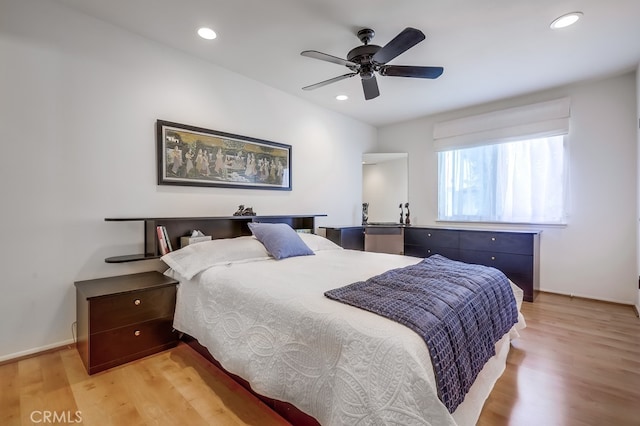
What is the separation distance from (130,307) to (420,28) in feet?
10.2

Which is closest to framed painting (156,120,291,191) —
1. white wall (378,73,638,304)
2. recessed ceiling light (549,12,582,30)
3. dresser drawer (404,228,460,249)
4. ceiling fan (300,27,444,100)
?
ceiling fan (300,27,444,100)

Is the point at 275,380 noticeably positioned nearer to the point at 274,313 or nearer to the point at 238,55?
the point at 274,313

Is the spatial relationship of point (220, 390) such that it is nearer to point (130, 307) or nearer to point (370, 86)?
point (130, 307)

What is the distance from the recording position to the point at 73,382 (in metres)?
1.78

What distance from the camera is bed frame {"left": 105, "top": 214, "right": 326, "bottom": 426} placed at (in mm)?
1494

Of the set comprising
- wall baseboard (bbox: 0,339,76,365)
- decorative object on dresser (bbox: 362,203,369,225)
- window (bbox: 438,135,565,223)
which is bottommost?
wall baseboard (bbox: 0,339,76,365)

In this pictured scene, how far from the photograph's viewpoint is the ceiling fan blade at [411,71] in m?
2.34

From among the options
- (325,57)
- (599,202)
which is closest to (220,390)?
(325,57)

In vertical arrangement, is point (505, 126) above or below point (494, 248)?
above

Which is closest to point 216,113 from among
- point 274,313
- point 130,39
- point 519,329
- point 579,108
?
point 130,39

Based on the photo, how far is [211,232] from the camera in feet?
9.70

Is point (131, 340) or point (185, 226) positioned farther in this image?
point (185, 226)
